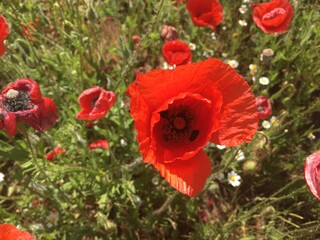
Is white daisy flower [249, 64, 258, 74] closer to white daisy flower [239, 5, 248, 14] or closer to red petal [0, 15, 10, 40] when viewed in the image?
white daisy flower [239, 5, 248, 14]

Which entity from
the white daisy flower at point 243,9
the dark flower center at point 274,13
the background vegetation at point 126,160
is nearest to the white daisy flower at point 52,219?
the background vegetation at point 126,160

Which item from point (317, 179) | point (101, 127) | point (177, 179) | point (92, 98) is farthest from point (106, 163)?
point (317, 179)

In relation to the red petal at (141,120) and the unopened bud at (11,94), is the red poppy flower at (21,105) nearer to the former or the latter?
the unopened bud at (11,94)

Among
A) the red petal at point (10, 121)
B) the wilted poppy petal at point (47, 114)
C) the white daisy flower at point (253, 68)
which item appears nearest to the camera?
the red petal at point (10, 121)

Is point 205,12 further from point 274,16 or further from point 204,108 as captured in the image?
point 204,108

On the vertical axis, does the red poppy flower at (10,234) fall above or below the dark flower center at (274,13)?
below

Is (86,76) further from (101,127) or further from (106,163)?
(106,163)

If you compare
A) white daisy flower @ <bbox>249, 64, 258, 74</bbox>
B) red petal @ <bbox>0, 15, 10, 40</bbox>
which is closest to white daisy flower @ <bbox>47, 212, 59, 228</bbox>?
red petal @ <bbox>0, 15, 10, 40</bbox>
